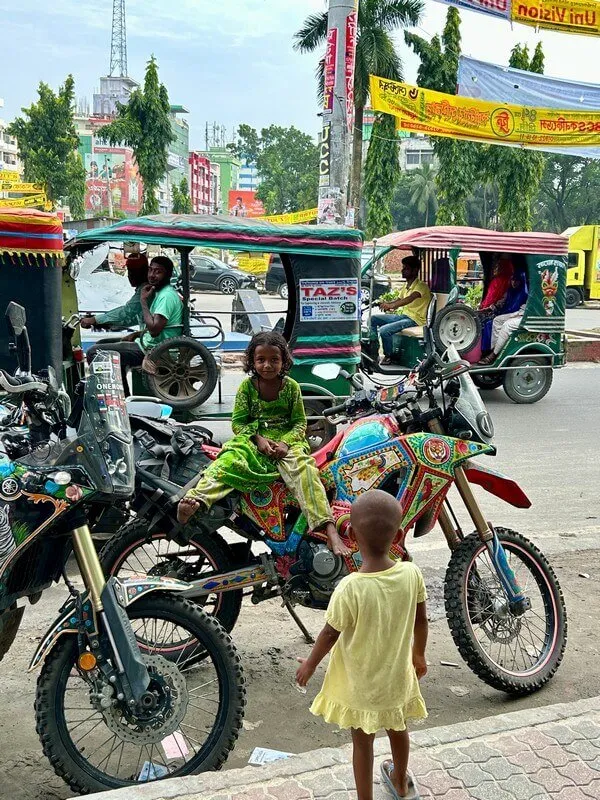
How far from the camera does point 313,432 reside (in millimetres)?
7395

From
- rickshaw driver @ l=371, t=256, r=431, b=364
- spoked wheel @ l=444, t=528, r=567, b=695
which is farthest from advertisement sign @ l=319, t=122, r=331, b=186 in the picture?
spoked wheel @ l=444, t=528, r=567, b=695

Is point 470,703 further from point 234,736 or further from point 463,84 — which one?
point 463,84

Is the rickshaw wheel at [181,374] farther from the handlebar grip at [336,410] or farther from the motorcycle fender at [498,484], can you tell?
the motorcycle fender at [498,484]

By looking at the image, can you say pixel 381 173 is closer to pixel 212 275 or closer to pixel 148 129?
pixel 212 275

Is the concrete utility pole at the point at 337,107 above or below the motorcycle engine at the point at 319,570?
above

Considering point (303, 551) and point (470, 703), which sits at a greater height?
point (303, 551)

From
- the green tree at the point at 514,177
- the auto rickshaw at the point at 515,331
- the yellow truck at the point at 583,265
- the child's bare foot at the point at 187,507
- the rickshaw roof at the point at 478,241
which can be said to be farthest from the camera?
the green tree at the point at 514,177

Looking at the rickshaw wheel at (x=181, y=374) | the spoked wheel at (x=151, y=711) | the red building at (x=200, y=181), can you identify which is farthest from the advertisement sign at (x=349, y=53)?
the red building at (x=200, y=181)

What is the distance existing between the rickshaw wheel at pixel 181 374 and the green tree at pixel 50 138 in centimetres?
2915

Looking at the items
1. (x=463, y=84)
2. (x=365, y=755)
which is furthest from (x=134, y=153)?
(x=365, y=755)

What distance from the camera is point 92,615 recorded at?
2.61 metres

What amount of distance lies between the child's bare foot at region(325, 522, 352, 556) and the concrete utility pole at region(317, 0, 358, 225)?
811 centimetres

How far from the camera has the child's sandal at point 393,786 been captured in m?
2.59

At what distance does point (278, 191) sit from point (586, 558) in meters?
70.3
